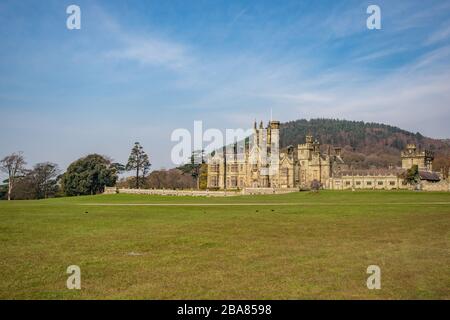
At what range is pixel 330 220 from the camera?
20.6 metres

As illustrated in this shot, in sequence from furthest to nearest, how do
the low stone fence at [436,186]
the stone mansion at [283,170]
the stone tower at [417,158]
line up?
the stone tower at [417,158] < the stone mansion at [283,170] < the low stone fence at [436,186]

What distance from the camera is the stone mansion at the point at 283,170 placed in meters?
89.1

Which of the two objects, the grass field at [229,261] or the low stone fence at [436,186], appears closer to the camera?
the grass field at [229,261]

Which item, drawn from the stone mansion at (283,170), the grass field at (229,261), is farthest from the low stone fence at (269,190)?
the grass field at (229,261)

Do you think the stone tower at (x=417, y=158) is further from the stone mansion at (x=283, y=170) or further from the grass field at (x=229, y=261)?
the grass field at (x=229, y=261)

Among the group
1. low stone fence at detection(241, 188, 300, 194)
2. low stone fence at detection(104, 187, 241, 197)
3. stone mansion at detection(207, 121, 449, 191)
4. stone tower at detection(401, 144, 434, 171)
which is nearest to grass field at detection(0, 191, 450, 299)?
low stone fence at detection(104, 187, 241, 197)

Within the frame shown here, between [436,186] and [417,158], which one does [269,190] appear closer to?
[436,186]

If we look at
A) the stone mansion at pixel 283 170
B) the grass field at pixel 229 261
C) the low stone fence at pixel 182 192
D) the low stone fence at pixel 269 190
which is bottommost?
the low stone fence at pixel 182 192

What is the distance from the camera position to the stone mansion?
8906 centimetres

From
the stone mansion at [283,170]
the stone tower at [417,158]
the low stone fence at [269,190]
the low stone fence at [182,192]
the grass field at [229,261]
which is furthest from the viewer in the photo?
the stone tower at [417,158]

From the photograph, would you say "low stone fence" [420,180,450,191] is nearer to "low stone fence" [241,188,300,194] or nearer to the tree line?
"low stone fence" [241,188,300,194]

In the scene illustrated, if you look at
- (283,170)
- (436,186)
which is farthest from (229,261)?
(436,186)
